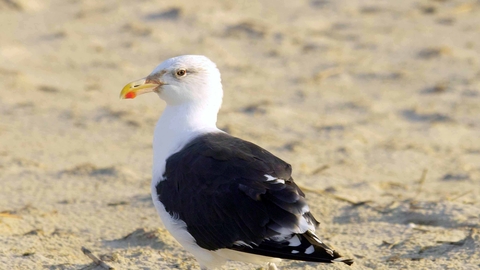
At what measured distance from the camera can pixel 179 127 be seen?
15.2 feet

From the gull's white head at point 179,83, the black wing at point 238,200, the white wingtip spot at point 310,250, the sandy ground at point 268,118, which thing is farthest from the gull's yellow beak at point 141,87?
the white wingtip spot at point 310,250

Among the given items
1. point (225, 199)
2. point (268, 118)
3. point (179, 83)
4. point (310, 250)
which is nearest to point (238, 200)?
point (225, 199)

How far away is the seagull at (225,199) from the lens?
12.5ft

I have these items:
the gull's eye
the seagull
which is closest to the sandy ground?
the seagull

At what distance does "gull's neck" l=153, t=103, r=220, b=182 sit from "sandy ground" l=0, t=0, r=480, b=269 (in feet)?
2.26

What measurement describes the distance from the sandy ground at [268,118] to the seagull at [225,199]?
0.66 metres

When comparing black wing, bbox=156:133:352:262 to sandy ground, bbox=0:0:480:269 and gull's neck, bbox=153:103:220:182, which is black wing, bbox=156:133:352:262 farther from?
sandy ground, bbox=0:0:480:269

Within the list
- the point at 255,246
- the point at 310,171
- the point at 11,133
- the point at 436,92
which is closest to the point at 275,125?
the point at 310,171

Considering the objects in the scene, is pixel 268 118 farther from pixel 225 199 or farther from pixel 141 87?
pixel 225 199

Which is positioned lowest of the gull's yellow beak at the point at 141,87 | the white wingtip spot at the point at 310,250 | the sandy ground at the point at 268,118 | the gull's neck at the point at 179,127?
the sandy ground at the point at 268,118

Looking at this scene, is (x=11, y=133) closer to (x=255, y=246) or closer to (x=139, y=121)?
(x=139, y=121)

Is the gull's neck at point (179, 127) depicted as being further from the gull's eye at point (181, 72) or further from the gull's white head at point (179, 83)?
the gull's eye at point (181, 72)

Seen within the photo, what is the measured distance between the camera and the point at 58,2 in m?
11.1

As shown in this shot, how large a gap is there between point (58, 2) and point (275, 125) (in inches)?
182
